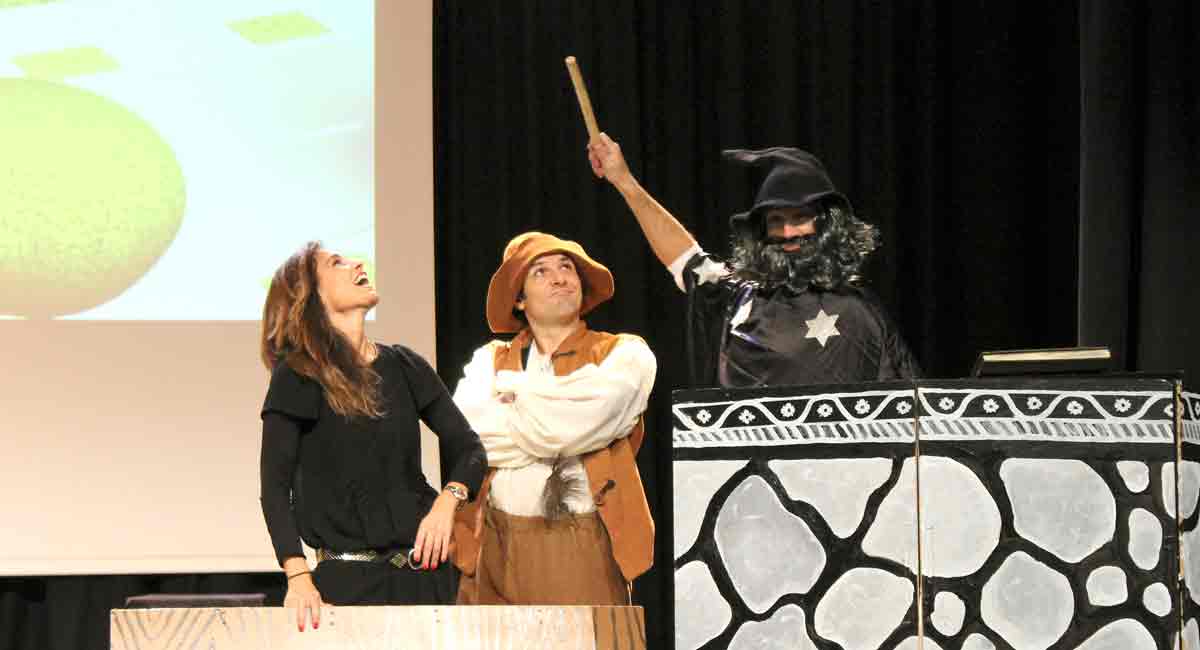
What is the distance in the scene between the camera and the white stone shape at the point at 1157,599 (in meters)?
1.72

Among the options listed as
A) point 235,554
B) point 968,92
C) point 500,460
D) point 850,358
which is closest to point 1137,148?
point 968,92

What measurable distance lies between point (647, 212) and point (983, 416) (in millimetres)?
1561

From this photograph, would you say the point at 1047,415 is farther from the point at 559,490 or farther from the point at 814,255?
the point at 559,490

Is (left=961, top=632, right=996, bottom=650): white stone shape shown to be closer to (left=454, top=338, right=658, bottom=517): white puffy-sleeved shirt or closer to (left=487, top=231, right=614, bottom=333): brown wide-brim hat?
(left=454, top=338, right=658, bottom=517): white puffy-sleeved shirt

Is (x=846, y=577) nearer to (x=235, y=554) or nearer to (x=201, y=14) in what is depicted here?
(x=235, y=554)

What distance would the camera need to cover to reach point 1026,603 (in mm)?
1753

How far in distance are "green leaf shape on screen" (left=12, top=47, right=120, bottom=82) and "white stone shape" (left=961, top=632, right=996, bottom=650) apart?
314 centimetres

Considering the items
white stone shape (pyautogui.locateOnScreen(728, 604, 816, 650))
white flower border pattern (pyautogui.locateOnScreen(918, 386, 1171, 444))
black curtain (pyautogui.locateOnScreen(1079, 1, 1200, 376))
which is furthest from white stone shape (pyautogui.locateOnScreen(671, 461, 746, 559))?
black curtain (pyautogui.locateOnScreen(1079, 1, 1200, 376))

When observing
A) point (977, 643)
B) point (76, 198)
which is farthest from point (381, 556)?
point (76, 198)

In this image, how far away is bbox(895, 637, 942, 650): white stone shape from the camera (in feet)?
5.72

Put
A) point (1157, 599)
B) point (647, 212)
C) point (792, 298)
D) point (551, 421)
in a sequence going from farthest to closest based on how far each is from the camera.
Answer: point (647, 212), point (551, 421), point (792, 298), point (1157, 599)

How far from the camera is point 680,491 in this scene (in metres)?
1.91

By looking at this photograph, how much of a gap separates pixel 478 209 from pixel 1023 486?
2.84 m

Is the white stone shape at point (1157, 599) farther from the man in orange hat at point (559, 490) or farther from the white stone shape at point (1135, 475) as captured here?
the man in orange hat at point (559, 490)
